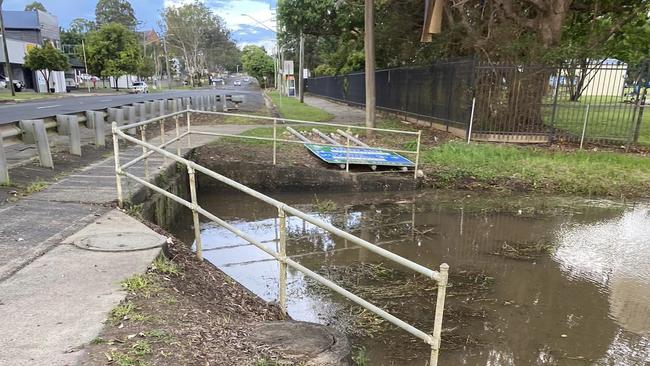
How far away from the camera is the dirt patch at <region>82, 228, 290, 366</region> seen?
2686 millimetres

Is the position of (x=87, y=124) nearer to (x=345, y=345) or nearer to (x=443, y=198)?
(x=443, y=198)

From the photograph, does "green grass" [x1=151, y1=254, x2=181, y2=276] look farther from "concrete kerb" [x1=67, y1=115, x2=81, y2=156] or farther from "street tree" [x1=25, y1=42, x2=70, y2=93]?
"street tree" [x1=25, y1=42, x2=70, y2=93]

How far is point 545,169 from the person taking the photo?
34.9 ft

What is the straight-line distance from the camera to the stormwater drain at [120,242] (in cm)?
426

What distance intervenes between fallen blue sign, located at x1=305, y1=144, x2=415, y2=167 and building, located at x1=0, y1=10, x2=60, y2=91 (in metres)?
48.4

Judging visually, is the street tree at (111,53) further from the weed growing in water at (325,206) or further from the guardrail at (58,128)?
the weed growing in water at (325,206)

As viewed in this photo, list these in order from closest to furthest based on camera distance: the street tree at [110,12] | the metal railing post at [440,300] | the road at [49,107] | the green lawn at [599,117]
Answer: the metal railing post at [440,300]
the green lawn at [599,117]
the road at [49,107]
the street tree at [110,12]

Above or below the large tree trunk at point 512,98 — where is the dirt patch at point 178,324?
below

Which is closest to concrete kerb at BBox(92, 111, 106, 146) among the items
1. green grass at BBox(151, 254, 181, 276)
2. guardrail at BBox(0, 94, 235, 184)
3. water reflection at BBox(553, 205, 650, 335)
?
guardrail at BBox(0, 94, 235, 184)

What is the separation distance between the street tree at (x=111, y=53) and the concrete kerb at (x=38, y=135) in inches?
1856

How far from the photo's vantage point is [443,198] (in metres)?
9.69

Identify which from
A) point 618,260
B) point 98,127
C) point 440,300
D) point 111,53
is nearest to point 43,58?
point 111,53

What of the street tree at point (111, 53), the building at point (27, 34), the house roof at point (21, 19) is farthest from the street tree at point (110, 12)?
the street tree at point (111, 53)

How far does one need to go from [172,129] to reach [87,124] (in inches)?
206
